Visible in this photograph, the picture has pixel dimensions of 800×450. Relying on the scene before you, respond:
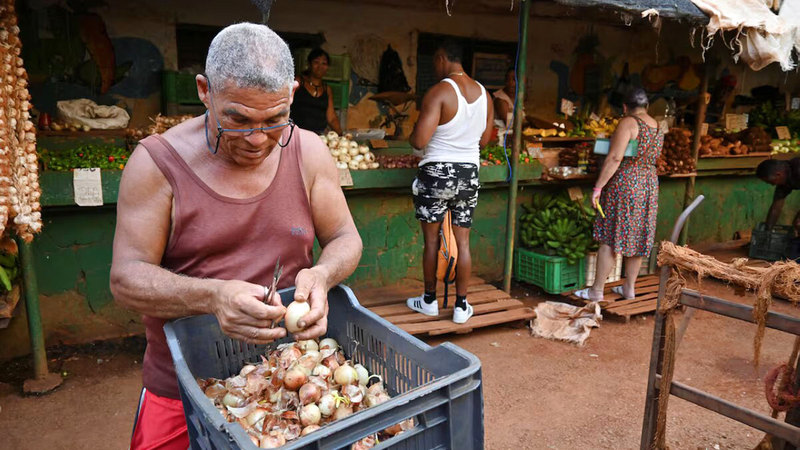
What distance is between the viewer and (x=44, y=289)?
4652mm

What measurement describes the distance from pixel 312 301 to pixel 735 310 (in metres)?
2.19

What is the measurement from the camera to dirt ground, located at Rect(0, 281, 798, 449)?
3.75m

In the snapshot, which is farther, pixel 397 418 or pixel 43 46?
pixel 43 46

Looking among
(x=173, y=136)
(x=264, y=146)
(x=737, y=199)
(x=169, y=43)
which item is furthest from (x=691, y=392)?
(x=737, y=199)

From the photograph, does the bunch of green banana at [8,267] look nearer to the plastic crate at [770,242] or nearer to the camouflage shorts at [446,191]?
the camouflage shorts at [446,191]

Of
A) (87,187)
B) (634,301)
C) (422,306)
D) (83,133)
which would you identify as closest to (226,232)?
(87,187)

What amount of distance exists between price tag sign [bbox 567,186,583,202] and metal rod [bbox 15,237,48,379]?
560 cm

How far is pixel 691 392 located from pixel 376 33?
16.4 feet

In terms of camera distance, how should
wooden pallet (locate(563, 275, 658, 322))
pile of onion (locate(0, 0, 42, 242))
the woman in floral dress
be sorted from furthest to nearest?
wooden pallet (locate(563, 275, 658, 322)), the woman in floral dress, pile of onion (locate(0, 0, 42, 242))

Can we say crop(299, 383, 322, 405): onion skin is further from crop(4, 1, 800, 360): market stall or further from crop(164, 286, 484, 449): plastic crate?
crop(4, 1, 800, 360): market stall

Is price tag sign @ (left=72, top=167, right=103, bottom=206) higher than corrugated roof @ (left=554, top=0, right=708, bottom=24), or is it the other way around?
corrugated roof @ (left=554, top=0, right=708, bottom=24)

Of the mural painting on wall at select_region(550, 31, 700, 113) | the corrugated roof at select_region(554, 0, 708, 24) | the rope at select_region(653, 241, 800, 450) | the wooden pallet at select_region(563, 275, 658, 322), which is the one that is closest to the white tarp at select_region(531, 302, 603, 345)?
the wooden pallet at select_region(563, 275, 658, 322)

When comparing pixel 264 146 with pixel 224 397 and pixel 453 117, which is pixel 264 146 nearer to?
pixel 224 397

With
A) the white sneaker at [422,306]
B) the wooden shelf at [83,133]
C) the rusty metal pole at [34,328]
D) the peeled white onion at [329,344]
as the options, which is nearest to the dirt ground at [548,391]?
the rusty metal pole at [34,328]
